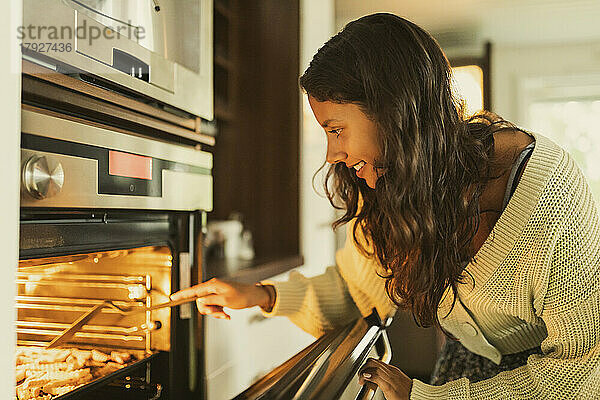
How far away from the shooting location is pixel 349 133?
0.83 metres

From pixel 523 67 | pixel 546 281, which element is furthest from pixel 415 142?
pixel 523 67

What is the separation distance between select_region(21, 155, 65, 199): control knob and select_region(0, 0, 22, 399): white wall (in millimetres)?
120

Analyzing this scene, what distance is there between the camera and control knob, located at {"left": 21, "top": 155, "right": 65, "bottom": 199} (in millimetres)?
535

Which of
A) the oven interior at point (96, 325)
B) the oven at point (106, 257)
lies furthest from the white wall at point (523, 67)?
the oven interior at point (96, 325)

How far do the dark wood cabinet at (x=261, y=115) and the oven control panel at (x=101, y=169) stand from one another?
959 millimetres

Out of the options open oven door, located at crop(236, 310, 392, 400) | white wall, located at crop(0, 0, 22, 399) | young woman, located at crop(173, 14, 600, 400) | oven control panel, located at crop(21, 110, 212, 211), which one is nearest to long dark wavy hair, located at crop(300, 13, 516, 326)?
young woman, located at crop(173, 14, 600, 400)

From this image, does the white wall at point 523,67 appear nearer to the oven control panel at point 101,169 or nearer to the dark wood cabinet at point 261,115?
the dark wood cabinet at point 261,115

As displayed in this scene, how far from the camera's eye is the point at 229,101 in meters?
1.95

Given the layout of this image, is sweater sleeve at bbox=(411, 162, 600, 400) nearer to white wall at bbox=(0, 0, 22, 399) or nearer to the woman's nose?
the woman's nose

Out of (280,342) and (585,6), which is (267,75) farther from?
(585,6)

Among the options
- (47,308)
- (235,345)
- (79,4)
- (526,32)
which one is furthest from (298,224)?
(79,4)

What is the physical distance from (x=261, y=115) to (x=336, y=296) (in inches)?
35.0

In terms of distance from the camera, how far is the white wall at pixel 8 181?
403 millimetres

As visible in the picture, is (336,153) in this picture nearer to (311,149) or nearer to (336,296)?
(336,296)
